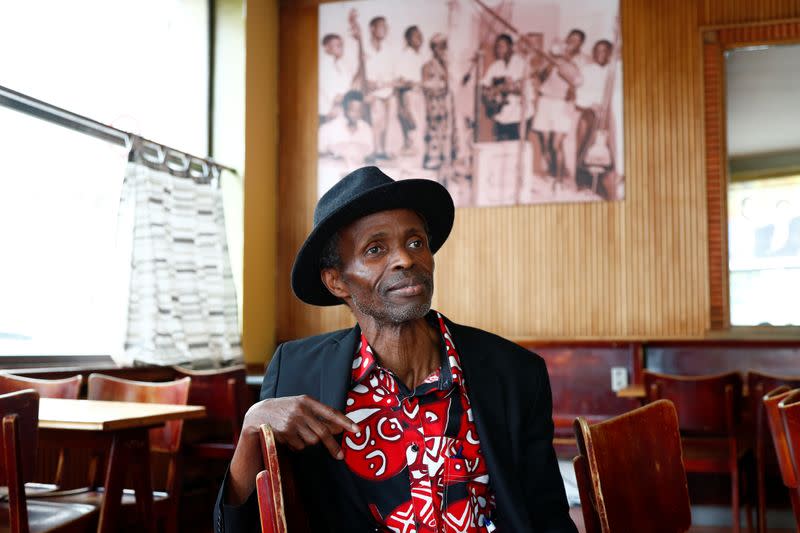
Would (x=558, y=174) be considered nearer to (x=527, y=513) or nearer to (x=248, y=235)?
(x=248, y=235)

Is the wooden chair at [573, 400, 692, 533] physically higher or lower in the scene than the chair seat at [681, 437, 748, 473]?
higher

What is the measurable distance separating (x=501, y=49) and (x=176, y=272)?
9.90 ft

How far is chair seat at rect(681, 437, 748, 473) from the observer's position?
435 centimetres

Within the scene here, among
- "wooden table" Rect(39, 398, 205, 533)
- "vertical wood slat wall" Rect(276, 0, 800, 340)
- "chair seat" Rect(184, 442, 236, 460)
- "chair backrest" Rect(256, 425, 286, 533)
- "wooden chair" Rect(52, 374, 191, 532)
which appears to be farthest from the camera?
"vertical wood slat wall" Rect(276, 0, 800, 340)

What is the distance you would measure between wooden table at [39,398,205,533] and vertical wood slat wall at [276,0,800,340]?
3.51 meters

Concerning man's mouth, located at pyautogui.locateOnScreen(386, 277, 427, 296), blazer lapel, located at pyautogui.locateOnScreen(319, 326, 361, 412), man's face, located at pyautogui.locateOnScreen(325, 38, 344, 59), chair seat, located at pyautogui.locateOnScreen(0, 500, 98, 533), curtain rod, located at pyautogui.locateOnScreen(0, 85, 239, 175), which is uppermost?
man's face, located at pyautogui.locateOnScreen(325, 38, 344, 59)

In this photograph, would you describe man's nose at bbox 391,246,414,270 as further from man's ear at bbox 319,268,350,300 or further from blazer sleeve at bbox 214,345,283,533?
blazer sleeve at bbox 214,345,283,533

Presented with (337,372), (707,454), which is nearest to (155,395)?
(337,372)

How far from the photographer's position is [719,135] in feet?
19.4

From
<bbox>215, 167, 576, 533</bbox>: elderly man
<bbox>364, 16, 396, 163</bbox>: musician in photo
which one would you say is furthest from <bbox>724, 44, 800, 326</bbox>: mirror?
<bbox>215, 167, 576, 533</bbox>: elderly man

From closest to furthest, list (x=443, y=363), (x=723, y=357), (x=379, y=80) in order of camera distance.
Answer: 1. (x=443, y=363)
2. (x=723, y=357)
3. (x=379, y=80)

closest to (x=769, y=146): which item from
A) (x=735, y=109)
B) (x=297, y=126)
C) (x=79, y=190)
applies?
(x=735, y=109)

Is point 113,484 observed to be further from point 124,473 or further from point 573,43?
point 573,43

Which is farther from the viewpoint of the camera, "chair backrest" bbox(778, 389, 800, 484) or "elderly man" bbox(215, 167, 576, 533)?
"chair backrest" bbox(778, 389, 800, 484)
